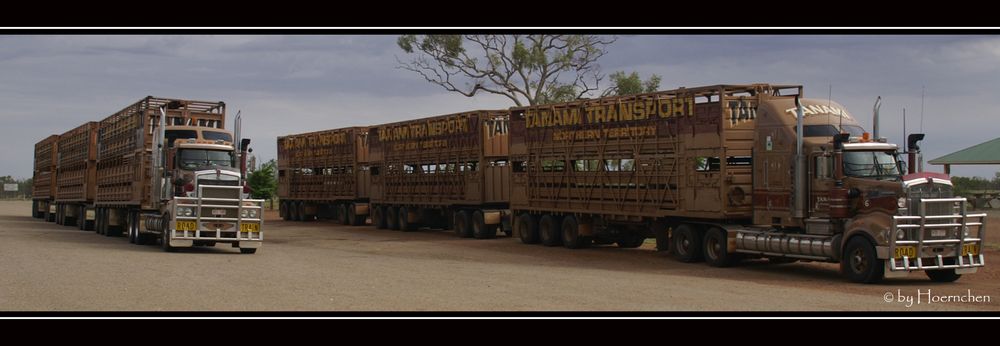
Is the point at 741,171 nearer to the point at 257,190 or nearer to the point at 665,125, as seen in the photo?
the point at 665,125

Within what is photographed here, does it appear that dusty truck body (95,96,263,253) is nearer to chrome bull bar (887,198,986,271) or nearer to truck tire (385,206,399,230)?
truck tire (385,206,399,230)

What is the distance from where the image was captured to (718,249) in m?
20.5

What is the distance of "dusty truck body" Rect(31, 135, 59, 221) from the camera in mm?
43344

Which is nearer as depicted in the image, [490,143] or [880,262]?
[880,262]

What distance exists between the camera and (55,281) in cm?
1569

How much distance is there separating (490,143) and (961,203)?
16.2m

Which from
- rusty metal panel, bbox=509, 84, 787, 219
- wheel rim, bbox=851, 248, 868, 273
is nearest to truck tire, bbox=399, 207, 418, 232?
rusty metal panel, bbox=509, 84, 787, 219

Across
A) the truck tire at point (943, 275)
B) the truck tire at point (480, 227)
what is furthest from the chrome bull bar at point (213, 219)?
the truck tire at point (943, 275)

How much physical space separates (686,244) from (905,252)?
5807 millimetres

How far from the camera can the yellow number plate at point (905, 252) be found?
16484 millimetres

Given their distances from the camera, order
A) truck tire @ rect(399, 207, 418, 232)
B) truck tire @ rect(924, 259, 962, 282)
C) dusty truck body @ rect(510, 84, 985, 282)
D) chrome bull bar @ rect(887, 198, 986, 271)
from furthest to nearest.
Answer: truck tire @ rect(399, 207, 418, 232) → truck tire @ rect(924, 259, 962, 282) → dusty truck body @ rect(510, 84, 985, 282) → chrome bull bar @ rect(887, 198, 986, 271)

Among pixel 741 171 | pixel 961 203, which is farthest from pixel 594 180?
pixel 961 203

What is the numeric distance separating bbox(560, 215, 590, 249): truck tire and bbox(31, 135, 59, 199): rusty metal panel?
2570 cm

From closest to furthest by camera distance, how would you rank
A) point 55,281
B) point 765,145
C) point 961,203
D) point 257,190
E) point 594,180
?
point 55,281
point 961,203
point 765,145
point 594,180
point 257,190
